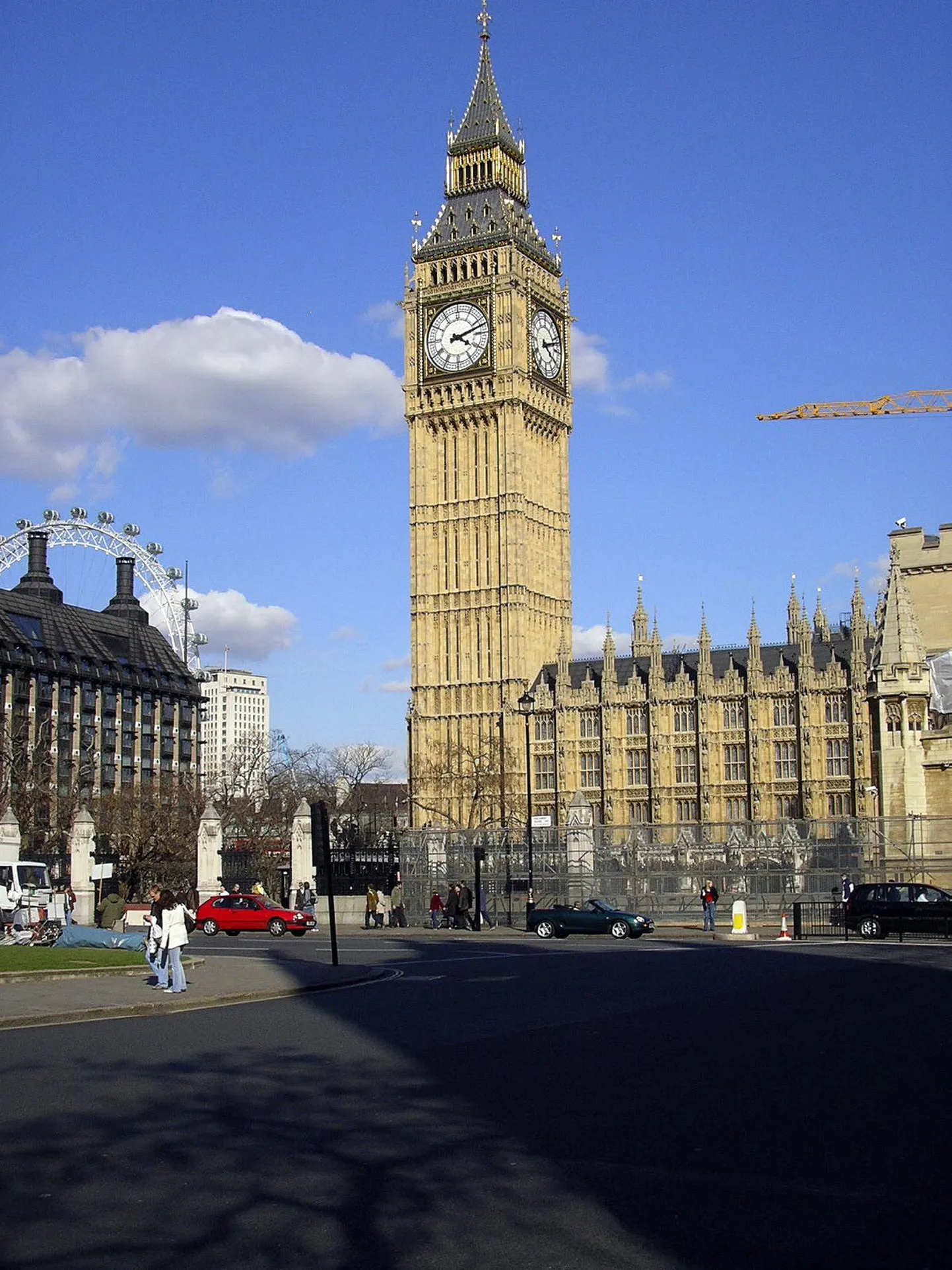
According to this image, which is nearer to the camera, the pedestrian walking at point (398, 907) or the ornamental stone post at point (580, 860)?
the pedestrian walking at point (398, 907)

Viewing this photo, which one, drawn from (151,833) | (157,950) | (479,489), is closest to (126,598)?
(479,489)

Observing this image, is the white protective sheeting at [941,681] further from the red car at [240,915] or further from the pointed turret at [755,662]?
the pointed turret at [755,662]

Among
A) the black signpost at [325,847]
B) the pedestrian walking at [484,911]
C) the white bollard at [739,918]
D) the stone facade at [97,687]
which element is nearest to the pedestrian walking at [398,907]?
the pedestrian walking at [484,911]

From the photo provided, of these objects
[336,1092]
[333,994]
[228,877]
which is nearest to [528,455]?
[228,877]

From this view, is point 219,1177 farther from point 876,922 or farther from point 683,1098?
point 876,922

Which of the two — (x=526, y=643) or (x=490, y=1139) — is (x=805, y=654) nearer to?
(x=526, y=643)

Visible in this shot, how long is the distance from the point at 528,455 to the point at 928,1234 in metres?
97.1

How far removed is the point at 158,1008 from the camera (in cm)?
2036

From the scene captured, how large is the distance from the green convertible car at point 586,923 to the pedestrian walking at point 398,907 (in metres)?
8.35

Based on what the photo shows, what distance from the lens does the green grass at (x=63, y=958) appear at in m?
25.5

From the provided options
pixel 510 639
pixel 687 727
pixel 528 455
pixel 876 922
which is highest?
pixel 528 455

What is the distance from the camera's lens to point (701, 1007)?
18219mm

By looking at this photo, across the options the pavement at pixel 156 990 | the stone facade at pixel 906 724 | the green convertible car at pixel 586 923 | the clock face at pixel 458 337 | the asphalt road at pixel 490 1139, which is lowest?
the green convertible car at pixel 586 923

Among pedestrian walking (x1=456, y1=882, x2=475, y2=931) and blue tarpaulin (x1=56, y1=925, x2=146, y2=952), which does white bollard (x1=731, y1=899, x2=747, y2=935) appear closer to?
pedestrian walking (x1=456, y1=882, x2=475, y2=931)
